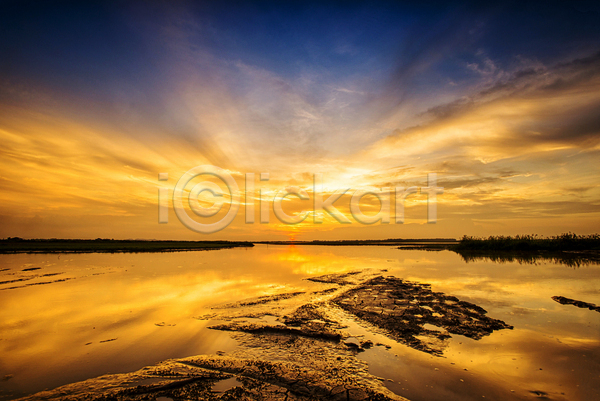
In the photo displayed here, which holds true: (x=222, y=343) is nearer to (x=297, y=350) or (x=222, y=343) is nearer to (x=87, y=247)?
(x=297, y=350)

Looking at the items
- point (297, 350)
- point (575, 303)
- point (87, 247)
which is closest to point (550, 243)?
point (575, 303)

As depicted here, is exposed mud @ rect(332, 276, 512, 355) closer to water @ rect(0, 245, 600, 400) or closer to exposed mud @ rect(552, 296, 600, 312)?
water @ rect(0, 245, 600, 400)

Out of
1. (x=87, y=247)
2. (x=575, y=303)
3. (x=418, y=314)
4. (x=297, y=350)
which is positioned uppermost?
(x=297, y=350)

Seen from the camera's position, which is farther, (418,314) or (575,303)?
(575,303)

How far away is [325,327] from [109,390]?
6133mm

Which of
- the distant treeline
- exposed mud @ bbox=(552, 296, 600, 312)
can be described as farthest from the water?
the distant treeline

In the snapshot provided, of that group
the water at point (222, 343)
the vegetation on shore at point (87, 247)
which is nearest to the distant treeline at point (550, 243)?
the water at point (222, 343)

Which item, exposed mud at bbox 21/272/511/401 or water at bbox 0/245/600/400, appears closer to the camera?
exposed mud at bbox 21/272/511/401

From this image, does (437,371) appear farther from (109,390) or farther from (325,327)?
(109,390)

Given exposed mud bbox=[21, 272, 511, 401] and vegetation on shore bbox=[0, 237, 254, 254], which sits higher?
exposed mud bbox=[21, 272, 511, 401]

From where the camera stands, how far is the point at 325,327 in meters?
8.88

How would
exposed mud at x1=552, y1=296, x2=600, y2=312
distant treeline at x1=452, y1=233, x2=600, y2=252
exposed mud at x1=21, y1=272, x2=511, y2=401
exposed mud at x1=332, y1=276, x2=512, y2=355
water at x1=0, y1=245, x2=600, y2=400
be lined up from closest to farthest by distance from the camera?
exposed mud at x1=21, y1=272, x2=511, y2=401 → water at x1=0, y1=245, x2=600, y2=400 → exposed mud at x1=332, y1=276, x2=512, y2=355 → exposed mud at x1=552, y1=296, x2=600, y2=312 → distant treeline at x1=452, y1=233, x2=600, y2=252

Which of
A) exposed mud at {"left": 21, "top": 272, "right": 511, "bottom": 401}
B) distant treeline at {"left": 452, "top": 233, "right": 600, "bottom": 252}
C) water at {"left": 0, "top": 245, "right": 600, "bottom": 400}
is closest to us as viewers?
exposed mud at {"left": 21, "top": 272, "right": 511, "bottom": 401}

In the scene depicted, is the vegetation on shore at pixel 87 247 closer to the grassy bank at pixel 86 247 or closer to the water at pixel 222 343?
the grassy bank at pixel 86 247
